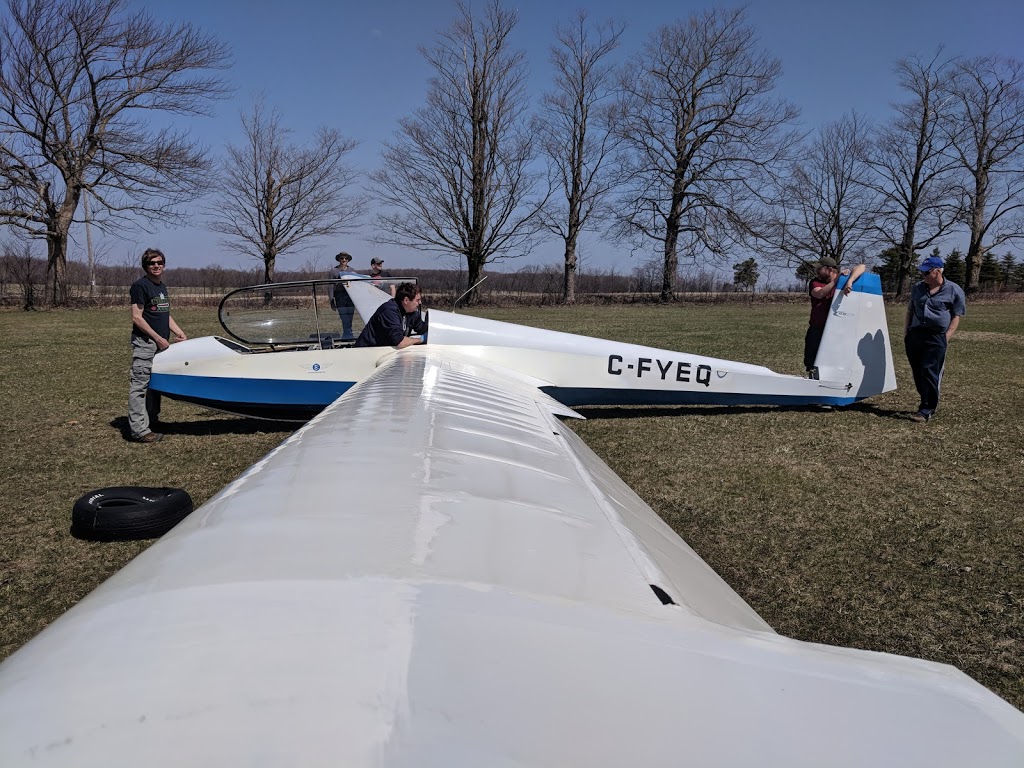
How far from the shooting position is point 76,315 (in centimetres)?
2492

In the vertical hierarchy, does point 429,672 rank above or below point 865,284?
below

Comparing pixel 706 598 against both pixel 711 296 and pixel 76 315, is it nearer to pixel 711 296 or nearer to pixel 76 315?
pixel 76 315

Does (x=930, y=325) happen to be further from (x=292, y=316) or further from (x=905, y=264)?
(x=905, y=264)

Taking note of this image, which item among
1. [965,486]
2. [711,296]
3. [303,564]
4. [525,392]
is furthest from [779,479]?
[711,296]

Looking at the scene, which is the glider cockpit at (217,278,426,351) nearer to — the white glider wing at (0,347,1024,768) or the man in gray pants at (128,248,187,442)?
the man in gray pants at (128,248,187,442)

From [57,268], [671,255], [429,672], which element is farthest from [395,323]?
[671,255]

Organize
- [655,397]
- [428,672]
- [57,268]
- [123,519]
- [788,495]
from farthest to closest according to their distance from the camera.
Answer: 1. [57,268]
2. [655,397]
3. [788,495]
4. [123,519]
5. [428,672]

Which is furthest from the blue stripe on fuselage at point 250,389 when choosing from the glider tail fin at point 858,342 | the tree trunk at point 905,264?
the tree trunk at point 905,264

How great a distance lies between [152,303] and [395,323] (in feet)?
8.07

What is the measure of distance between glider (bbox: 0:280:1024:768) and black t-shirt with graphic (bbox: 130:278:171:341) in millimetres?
5715

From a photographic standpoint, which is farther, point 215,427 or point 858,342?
point 215,427

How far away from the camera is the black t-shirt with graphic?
20.7ft

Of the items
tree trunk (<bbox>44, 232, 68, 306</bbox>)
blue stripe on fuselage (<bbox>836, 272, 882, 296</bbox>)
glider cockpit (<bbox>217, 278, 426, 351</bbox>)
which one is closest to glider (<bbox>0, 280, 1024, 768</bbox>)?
glider cockpit (<bbox>217, 278, 426, 351</bbox>)

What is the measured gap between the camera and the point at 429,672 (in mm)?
866
